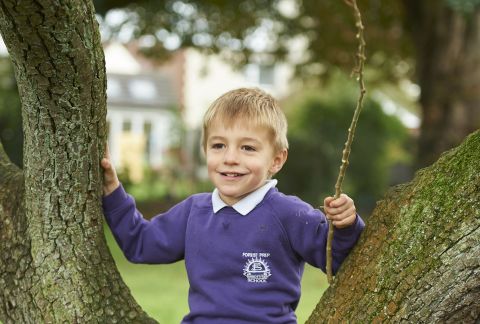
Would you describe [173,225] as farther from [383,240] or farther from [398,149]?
[398,149]

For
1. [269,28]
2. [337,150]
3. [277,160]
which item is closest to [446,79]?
[337,150]

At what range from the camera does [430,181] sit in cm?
232

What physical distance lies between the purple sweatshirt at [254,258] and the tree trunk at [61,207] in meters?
0.28

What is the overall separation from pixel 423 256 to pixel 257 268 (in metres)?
0.64

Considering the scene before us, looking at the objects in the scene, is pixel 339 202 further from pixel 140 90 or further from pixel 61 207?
pixel 140 90

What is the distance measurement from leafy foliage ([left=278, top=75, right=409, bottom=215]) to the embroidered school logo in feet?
46.4

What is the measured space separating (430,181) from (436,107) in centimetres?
1193

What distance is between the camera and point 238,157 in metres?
2.70

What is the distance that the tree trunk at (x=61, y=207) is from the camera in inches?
95.5

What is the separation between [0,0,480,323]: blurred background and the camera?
43.8ft

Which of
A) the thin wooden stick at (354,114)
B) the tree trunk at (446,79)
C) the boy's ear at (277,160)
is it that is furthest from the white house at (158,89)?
the thin wooden stick at (354,114)

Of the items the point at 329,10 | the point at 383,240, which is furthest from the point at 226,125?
the point at 329,10

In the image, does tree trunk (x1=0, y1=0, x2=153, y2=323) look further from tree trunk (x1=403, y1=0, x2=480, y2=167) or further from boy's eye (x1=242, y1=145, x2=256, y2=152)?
tree trunk (x1=403, y1=0, x2=480, y2=167)

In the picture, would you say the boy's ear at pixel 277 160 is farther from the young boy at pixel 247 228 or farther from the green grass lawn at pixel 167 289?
the green grass lawn at pixel 167 289
